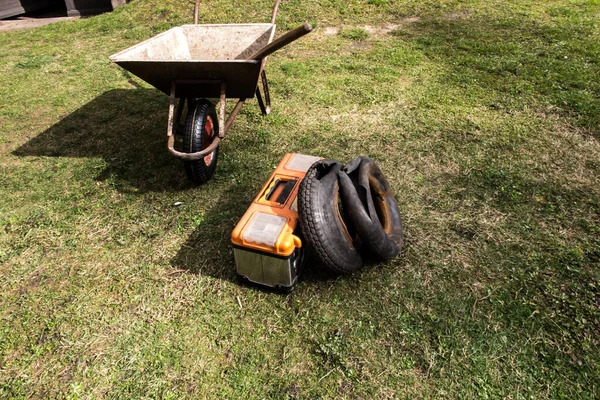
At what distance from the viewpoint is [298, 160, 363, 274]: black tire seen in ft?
7.98

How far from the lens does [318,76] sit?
5.93m

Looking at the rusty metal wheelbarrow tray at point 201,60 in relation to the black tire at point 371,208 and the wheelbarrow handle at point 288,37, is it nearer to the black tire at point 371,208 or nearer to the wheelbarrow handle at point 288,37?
the wheelbarrow handle at point 288,37

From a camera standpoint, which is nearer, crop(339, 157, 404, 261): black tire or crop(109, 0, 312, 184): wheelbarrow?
crop(339, 157, 404, 261): black tire

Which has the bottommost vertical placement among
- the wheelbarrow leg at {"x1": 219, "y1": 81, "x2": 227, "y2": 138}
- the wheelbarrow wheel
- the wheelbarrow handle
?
the wheelbarrow wheel

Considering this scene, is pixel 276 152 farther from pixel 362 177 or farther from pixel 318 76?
pixel 318 76

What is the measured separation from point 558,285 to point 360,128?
2.73 meters

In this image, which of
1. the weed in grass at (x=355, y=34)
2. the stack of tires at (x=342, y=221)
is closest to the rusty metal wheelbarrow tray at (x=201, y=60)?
the stack of tires at (x=342, y=221)

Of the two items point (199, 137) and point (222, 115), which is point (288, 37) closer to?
point (222, 115)

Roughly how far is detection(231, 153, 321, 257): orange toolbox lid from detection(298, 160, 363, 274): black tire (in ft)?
0.46

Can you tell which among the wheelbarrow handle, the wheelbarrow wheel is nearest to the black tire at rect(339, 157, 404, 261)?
the wheelbarrow handle

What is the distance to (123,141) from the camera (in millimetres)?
4699

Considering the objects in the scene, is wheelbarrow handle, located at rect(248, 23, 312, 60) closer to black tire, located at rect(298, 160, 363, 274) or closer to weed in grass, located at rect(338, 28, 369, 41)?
black tire, located at rect(298, 160, 363, 274)

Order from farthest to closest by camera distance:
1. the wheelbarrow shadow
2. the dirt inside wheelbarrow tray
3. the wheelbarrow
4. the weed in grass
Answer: the weed in grass → the wheelbarrow shadow → the wheelbarrow → the dirt inside wheelbarrow tray

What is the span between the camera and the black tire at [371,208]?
2547 millimetres
